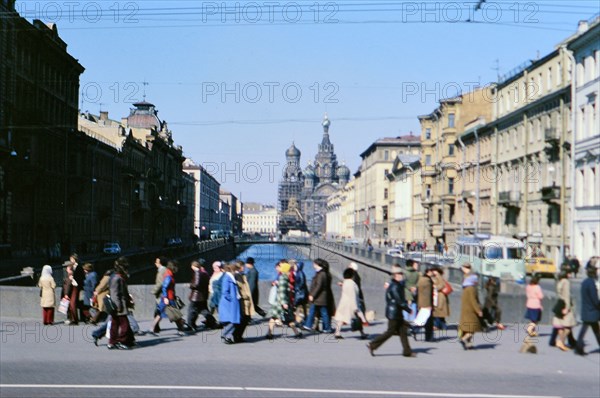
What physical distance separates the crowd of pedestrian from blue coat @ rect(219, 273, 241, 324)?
19mm

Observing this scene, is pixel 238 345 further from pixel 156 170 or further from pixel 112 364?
pixel 156 170

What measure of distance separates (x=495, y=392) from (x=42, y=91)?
2246 inches

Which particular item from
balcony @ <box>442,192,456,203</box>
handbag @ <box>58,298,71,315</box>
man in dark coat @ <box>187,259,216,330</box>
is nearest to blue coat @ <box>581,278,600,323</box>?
man in dark coat @ <box>187,259,216,330</box>

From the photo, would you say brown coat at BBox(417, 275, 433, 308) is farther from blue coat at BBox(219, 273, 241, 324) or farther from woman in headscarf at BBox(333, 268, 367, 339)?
blue coat at BBox(219, 273, 241, 324)

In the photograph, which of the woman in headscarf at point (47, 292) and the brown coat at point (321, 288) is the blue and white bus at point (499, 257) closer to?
the brown coat at point (321, 288)

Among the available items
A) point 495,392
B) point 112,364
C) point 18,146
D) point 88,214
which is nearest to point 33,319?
point 112,364

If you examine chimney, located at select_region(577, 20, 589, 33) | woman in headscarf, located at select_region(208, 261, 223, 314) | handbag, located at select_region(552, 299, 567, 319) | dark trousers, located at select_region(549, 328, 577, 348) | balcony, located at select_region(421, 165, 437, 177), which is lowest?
dark trousers, located at select_region(549, 328, 577, 348)

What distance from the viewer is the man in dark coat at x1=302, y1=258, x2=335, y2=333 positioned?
19.1 meters

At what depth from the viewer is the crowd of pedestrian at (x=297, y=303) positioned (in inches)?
652

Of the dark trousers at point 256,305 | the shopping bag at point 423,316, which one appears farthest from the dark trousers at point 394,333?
the dark trousers at point 256,305

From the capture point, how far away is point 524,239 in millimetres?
63469

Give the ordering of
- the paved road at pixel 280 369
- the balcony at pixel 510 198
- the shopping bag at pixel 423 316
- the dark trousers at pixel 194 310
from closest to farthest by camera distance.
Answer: the paved road at pixel 280 369
the shopping bag at pixel 423 316
the dark trousers at pixel 194 310
the balcony at pixel 510 198

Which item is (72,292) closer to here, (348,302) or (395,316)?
(348,302)

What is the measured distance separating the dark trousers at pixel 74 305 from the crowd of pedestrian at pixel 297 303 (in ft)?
0.08
